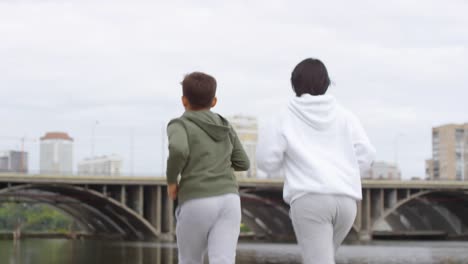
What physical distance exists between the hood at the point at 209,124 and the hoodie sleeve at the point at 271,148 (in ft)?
1.05

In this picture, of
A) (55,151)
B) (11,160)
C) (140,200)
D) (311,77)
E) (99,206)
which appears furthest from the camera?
(55,151)

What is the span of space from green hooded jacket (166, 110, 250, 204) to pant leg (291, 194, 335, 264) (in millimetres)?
597

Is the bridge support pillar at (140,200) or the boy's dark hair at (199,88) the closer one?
the boy's dark hair at (199,88)

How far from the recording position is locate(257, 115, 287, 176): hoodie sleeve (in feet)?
21.1

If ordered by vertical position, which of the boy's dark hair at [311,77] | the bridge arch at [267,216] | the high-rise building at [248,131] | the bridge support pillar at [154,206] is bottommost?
the bridge arch at [267,216]

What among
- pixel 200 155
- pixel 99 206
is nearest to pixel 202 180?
pixel 200 155

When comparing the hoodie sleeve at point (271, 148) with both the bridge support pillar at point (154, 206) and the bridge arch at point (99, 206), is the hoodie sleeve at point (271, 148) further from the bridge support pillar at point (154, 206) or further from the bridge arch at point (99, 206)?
the bridge support pillar at point (154, 206)

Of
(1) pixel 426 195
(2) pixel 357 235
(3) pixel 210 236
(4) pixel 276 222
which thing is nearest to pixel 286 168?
(3) pixel 210 236

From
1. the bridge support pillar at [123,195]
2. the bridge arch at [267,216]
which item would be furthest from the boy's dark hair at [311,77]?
the bridge arch at [267,216]

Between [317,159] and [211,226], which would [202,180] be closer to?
[211,226]

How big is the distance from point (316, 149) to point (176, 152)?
3.08ft

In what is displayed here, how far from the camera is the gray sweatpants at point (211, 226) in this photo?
6539 mm

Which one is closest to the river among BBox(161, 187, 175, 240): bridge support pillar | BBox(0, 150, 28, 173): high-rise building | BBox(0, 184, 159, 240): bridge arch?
BBox(0, 184, 159, 240): bridge arch

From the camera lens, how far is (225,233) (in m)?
6.55
